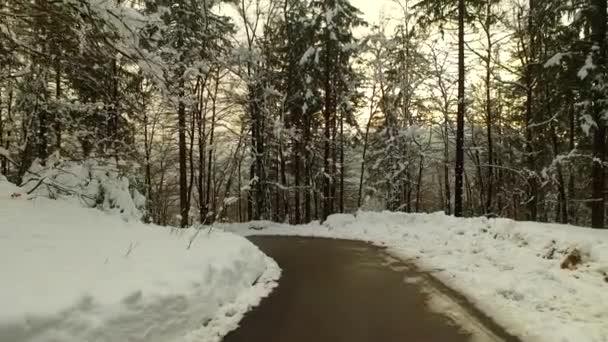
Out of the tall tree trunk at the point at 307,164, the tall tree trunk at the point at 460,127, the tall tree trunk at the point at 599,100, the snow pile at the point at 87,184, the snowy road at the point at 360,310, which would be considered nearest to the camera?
the snowy road at the point at 360,310

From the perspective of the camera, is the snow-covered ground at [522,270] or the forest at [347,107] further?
the forest at [347,107]

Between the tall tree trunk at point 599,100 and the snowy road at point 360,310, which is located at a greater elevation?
the tall tree trunk at point 599,100

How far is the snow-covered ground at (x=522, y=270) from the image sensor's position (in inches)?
225

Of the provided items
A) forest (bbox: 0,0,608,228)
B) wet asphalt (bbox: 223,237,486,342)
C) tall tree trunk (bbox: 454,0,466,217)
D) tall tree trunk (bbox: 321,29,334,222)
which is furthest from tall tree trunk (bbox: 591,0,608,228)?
tall tree trunk (bbox: 321,29,334,222)

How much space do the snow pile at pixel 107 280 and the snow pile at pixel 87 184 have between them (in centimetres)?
38

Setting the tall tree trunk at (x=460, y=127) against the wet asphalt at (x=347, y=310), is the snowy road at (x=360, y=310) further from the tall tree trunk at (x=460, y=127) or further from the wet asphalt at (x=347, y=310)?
the tall tree trunk at (x=460, y=127)

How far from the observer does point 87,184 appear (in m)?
9.67

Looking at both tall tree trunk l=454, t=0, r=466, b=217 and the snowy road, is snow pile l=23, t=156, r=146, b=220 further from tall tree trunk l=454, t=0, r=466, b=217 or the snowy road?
tall tree trunk l=454, t=0, r=466, b=217

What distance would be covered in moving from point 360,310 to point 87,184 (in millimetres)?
6449

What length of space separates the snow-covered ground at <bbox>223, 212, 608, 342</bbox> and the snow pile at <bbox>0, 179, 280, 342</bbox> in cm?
377

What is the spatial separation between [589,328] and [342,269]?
553 cm

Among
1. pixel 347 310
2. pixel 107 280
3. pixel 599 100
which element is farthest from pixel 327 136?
pixel 107 280

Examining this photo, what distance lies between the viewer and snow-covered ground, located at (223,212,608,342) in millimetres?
5719

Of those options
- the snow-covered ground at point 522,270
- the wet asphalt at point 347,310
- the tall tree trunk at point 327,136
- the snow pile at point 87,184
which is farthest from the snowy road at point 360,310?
the tall tree trunk at point 327,136
